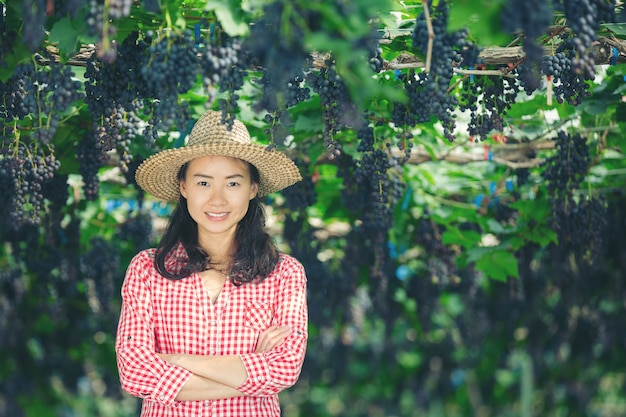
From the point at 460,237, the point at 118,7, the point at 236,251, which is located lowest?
the point at 460,237

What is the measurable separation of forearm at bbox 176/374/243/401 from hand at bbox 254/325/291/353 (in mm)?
198

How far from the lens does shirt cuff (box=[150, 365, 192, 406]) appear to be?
3020mm

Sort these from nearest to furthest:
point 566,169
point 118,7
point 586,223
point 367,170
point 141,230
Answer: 1. point 118,7
2. point 367,170
3. point 566,169
4. point 586,223
5. point 141,230

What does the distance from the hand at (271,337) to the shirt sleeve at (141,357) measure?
0.98 ft

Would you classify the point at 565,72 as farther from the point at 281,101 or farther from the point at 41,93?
the point at 41,93

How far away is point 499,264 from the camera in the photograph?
6.39 m

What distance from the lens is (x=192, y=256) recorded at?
3.34m

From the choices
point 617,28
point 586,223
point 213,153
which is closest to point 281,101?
point 213,153

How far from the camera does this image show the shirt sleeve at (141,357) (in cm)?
302

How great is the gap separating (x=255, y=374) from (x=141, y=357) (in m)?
0.42

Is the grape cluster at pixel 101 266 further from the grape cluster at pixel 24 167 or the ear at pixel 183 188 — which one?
the ear at pixel 183 188

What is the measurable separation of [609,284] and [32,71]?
686 centimetres

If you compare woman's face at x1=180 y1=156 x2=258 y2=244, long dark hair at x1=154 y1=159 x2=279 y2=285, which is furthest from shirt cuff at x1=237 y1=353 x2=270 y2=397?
woman's face at x1=180 y1=156 x2=258 y2=244

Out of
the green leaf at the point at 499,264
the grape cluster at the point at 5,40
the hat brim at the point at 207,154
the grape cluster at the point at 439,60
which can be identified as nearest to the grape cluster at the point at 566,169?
the green leaf at the point at 499,264
